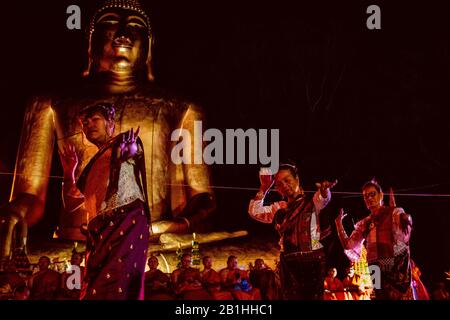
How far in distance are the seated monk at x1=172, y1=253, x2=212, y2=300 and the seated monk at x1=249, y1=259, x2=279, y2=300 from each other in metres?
0.59

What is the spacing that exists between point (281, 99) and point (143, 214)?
373 cm

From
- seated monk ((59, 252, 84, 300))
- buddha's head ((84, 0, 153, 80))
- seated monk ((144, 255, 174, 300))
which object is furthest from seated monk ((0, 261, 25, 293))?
buddha's head ((84, 0, 153, 80))

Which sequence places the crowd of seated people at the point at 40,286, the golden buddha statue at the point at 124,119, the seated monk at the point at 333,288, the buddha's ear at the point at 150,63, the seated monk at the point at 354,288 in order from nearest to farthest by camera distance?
1. the crowd of seated people at the point at 40,286
2. the seated monk at the point at 333,288
3. the seated monk at the point at 354,288
4. the golden buddha statue at the point at 124,119
5. the buddha's ear at the point at 150,63

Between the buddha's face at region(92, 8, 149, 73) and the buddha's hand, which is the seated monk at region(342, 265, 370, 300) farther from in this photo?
the buddha's face at region(92, 8, 149, 73)

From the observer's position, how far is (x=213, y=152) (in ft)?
23.0

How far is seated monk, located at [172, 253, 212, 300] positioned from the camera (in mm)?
5305

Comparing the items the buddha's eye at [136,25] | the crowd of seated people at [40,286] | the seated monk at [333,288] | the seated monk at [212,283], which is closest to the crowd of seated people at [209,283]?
the seated monk at [212,283]

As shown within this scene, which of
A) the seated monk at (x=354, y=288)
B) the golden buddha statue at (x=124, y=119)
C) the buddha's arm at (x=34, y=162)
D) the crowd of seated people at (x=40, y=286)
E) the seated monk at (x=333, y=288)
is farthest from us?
the golden buddha statue at (x=124, y=119)

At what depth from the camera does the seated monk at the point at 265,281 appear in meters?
5.67

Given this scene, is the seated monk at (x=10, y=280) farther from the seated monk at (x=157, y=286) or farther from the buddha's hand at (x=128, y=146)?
the buddha's hand at (x=128, y=146)

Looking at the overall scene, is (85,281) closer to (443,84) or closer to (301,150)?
(301,150)

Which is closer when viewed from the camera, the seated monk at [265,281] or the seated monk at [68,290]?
the seated monk at [68,290]

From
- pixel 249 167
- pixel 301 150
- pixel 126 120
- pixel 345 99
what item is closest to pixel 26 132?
pixel 126 120

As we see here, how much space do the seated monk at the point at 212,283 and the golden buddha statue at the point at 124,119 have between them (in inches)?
33.2
